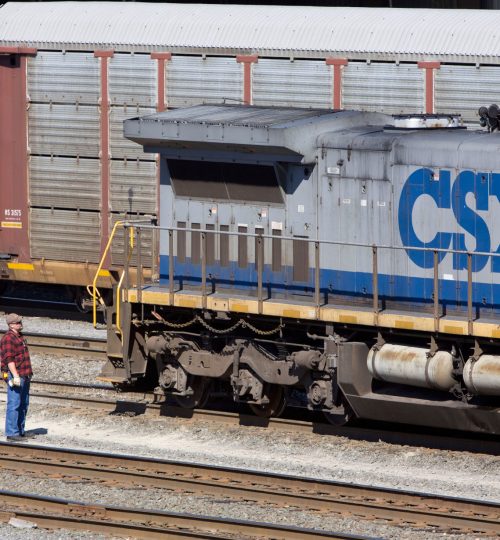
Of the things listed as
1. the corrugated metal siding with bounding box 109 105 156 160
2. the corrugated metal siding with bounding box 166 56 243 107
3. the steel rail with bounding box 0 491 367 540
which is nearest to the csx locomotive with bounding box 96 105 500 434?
the corrugated metal siding with bounding box 166 56 243 107

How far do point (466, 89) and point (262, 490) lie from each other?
6770 millimetres

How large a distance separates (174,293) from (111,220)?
16.8 feet

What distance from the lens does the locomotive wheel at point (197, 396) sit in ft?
50.8

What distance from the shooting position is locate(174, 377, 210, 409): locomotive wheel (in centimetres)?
1547

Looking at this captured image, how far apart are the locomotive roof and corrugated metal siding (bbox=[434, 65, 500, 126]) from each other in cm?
201

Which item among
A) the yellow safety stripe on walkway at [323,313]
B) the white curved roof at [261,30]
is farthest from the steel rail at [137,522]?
the white curved roof at [261,30]

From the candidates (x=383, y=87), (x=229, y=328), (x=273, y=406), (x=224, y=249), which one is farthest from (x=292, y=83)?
(x=273, y=406)

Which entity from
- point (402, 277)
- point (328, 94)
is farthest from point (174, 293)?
point (328, 94)

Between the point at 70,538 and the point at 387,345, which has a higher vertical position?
the point at 387,345

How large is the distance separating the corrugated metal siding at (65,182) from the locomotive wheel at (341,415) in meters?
6.77

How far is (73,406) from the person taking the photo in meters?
16.2

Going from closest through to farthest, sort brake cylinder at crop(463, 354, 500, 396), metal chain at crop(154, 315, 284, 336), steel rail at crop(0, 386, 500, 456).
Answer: brake cylinder at crop(463, 354, 500, 396) → steel rail at crop(0, 386, 500, 456) → metal chain at crop(154, 315, 284, 336)

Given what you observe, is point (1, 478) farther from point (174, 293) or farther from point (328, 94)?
point (328, 94)

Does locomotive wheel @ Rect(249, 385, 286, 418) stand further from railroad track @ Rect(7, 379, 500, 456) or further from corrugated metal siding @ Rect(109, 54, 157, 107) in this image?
corrugated metal siding @ Rect(109, 54, 157, 107)
